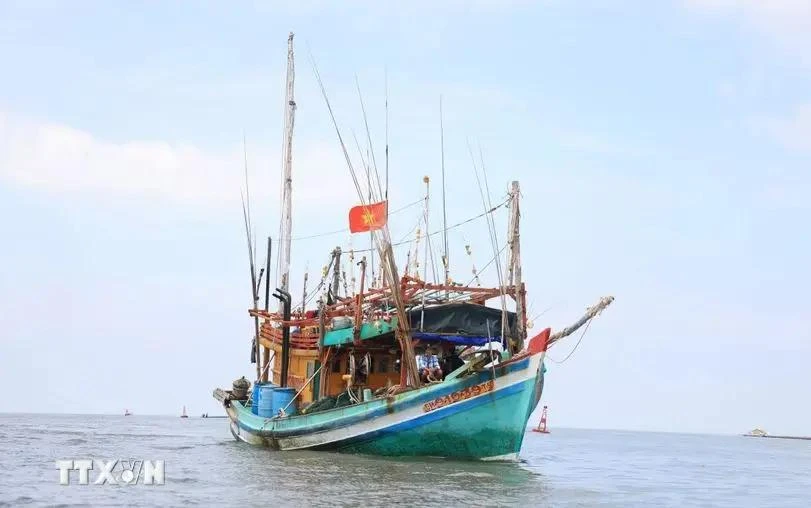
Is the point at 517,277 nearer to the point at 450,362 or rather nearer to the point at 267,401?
the point at 450,362

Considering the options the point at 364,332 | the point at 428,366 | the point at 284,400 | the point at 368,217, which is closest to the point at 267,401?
the point at 284,400

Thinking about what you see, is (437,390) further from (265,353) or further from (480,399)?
(265,353)

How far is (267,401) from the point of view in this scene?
2952cm

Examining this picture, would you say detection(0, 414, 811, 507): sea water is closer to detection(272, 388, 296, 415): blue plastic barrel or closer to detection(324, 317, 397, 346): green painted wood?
detection(272, 388, 296, 415): blue plastic barrel

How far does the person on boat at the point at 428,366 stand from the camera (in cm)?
2594

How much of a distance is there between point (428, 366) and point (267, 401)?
235 inches

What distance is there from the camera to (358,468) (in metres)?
22.7

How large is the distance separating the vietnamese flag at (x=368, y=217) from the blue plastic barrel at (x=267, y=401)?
6925mm

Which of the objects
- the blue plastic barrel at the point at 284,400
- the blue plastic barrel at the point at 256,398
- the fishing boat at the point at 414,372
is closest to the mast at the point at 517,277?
the fishing boat at the point at 414,372

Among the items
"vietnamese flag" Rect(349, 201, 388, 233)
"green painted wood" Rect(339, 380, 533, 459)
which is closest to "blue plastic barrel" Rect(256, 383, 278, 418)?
"green painted wood" Rect(339, 380, 533, 459)

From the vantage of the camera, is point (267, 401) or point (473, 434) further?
point (267, 401)

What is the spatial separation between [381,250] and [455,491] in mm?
7802

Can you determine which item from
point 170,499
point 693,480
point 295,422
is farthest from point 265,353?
point 170,499

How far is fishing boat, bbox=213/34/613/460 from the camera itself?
79.5 ft
